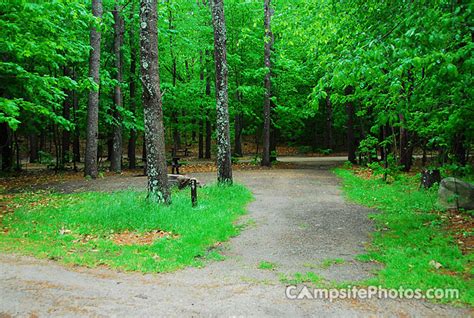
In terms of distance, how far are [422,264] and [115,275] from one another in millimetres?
4412

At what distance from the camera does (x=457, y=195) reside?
8570mm

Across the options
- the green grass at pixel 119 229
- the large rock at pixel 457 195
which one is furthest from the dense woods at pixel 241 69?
the green grass at pixel 119 229

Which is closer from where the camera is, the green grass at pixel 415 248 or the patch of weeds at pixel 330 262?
the green grass at pixel 415 248

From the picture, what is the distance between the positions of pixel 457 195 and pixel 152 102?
7.50 m

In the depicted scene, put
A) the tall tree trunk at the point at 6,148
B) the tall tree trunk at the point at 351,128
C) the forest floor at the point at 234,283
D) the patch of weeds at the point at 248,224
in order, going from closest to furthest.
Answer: the forest floor at the point at 234,283
the patch of weeds at the point at 248,224
the tall tree trunk at the point at 6,148
the tall tree trunk at the point at 351,128

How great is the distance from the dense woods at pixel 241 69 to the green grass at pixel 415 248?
59.2 inches

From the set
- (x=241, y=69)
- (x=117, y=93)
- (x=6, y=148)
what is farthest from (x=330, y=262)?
(x=6, y=148)

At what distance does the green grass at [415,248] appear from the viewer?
472cm

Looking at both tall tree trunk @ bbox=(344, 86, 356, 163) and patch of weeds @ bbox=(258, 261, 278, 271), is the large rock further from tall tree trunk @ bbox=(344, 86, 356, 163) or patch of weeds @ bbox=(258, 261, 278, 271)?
tall tree trunk @ bbox=(344, 86, 356, 163)

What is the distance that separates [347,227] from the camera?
25.7ft

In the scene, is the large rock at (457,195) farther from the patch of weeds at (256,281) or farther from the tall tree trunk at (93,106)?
the tall tree trunk at (93,106)

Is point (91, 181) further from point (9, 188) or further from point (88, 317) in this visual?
point (88, 317)

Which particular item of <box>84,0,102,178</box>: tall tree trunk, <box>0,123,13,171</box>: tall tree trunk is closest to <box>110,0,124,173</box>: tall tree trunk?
<box>84,0,102,178</box>: tall tree trunk

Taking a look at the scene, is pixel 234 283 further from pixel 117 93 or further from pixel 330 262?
pixel 117 93
